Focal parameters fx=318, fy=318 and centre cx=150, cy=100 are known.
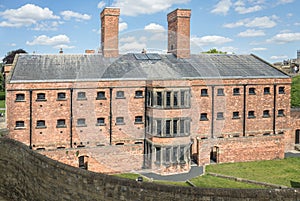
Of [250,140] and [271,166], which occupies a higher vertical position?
[250,140]

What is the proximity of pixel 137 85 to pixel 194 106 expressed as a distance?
4696 mm

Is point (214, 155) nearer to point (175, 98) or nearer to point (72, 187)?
point (175, 98)

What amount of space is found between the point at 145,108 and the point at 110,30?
782 centimetres

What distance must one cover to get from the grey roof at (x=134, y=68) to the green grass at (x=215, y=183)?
714 cm

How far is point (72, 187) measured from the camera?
9305mm

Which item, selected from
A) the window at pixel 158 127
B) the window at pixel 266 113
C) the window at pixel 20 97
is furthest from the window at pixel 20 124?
the window at pixel 266 113

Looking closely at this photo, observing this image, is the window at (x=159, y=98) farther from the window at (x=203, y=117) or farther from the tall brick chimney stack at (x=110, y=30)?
the tall brick chimney stack at (x=110, y=30)

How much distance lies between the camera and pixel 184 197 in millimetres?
7824

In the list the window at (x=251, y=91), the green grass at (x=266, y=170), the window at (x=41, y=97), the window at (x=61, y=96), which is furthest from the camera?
the window at (x=251, y=91)

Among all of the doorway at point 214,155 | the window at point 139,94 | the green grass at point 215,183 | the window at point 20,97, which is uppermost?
the window at point 139,94

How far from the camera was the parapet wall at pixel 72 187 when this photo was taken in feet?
25.2

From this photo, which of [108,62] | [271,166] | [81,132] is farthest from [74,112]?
[271,166]

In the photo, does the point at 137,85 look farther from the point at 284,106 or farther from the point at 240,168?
the point at 284,106

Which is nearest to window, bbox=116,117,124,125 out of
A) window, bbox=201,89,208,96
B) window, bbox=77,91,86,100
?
window, bbox=77,91,86,100
